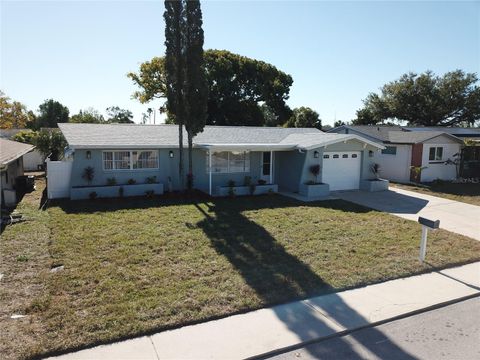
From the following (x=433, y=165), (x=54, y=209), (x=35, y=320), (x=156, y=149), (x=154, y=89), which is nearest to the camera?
(x=35, y=320)

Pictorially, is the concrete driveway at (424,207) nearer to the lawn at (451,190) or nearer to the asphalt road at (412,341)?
the lawn at (451,190)

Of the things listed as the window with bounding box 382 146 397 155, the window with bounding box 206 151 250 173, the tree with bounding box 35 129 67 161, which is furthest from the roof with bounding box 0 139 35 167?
the window with bounding box 382 146 397 155

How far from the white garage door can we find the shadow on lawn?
7.38m

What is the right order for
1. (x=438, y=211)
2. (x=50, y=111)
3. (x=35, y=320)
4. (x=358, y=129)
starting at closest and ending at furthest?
1. (x=35, y=320)
2. (x=438, y=211)
3. (x=358, y=129)
4. (x=50, y=111)

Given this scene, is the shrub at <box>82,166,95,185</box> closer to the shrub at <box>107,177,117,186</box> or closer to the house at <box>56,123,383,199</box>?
the house at <box>56,123,383,199</box>

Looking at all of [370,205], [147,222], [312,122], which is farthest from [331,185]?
[312,122]

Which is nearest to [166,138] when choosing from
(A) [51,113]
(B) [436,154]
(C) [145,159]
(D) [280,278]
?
(C) [145,159]

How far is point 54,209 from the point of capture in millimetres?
12117

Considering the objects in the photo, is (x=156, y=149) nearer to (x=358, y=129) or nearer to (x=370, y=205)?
(x=370, y=205)

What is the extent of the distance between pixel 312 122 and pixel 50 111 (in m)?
53.1

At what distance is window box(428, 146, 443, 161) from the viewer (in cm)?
2159

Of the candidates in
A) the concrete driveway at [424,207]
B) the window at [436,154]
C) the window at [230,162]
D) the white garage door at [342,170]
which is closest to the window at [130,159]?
the window at [230,162]

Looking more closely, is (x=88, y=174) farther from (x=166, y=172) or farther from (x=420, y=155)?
(x=420, y=155)

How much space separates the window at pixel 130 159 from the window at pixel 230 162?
256 centimetres
